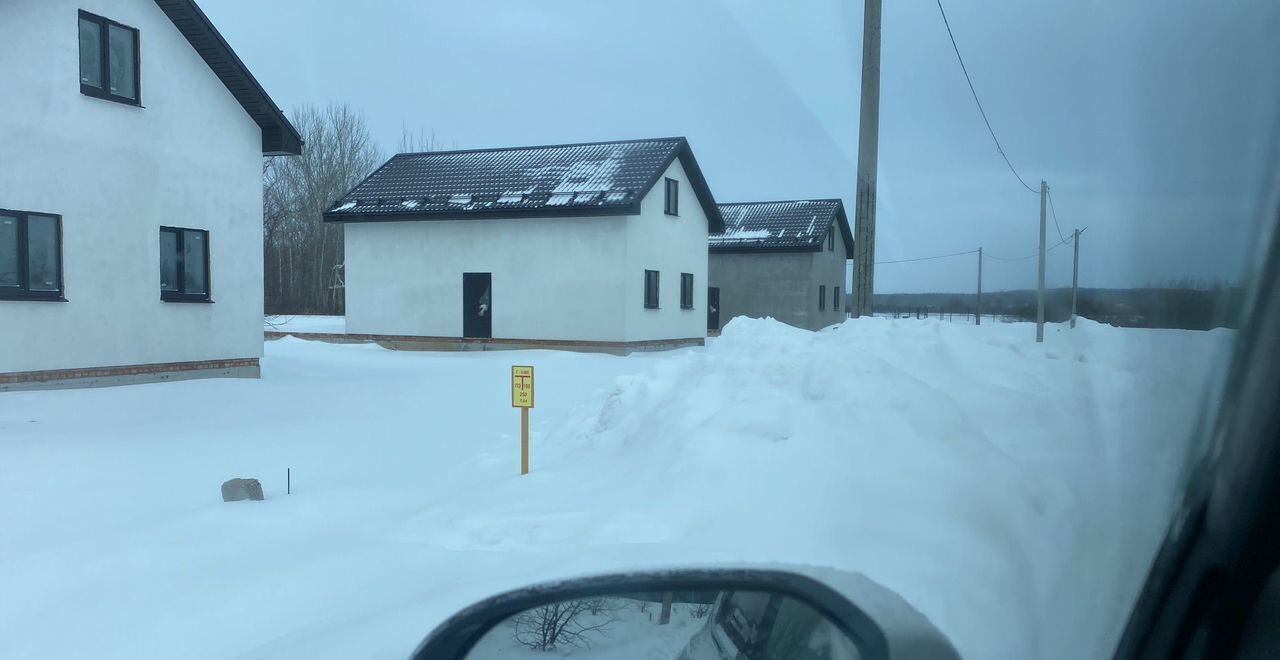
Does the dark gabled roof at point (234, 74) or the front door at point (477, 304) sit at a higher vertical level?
the dark gabled roof at point (234, 74)

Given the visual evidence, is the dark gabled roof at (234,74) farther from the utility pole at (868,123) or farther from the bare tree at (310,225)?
the bare tree at (310,225)

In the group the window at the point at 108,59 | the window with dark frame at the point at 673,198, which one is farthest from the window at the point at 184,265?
the window with dark frame at the point at 673,198

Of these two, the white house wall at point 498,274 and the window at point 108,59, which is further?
the white house wall at point 498,274

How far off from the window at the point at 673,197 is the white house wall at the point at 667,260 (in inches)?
5.7

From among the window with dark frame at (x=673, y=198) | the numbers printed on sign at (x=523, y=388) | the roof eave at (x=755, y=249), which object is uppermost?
the window with dark frame at (x=673, y=198)

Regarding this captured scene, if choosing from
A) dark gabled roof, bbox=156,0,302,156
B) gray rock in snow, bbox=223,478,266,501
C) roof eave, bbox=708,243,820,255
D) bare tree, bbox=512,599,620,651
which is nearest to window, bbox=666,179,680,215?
roof eave, bbox=708,243,820,255

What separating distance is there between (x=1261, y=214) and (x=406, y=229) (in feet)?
77.3

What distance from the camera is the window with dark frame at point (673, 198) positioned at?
79.2ft

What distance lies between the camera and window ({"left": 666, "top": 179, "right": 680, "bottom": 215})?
24172mm

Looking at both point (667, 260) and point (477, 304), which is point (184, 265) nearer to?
Answer: point (477, 304)

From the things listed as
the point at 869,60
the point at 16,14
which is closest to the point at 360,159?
the point at 16,14

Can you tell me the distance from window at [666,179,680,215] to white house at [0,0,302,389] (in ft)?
34.5

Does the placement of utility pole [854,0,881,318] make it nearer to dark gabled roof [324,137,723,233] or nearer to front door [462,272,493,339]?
dark gabled roof [324,137,723,233]

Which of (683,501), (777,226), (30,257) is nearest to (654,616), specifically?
(683,501)
